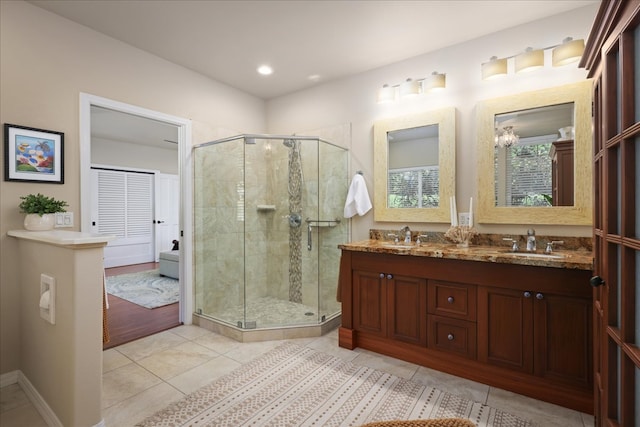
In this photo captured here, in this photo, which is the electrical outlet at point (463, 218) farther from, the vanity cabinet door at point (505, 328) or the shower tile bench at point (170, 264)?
the shower tile bench at point (170, 264)

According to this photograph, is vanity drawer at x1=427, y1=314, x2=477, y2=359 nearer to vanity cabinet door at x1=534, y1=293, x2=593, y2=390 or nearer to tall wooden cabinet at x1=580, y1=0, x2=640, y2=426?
vanity cabinet door at x1=534, y1=293, x2=593, y2=390

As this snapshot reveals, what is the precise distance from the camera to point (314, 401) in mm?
1947

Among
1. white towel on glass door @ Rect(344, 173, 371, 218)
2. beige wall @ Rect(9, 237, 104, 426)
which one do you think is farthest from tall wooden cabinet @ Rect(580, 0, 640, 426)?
beige wall @ Rect(9, 237, 104, 426)

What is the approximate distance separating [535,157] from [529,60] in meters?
0.74

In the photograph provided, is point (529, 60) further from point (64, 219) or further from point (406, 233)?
point (64, 219)

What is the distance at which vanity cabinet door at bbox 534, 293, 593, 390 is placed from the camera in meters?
1.80

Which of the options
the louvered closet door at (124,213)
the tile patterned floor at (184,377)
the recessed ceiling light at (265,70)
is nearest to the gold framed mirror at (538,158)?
the tile patterned floor at (184,377)

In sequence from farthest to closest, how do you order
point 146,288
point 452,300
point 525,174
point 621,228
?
point 146,288, point 525,174, point 452,300, point 621,228

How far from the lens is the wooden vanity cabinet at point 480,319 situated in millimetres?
1842

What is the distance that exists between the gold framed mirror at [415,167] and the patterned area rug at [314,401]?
150cm

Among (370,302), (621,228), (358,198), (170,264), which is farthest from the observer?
(170,264)

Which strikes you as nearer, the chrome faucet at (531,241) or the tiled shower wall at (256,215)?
the chrome faucet at (531,241)

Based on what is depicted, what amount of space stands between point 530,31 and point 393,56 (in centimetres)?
112

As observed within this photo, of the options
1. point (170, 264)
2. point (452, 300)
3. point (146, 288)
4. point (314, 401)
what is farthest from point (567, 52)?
point (170, 264)
